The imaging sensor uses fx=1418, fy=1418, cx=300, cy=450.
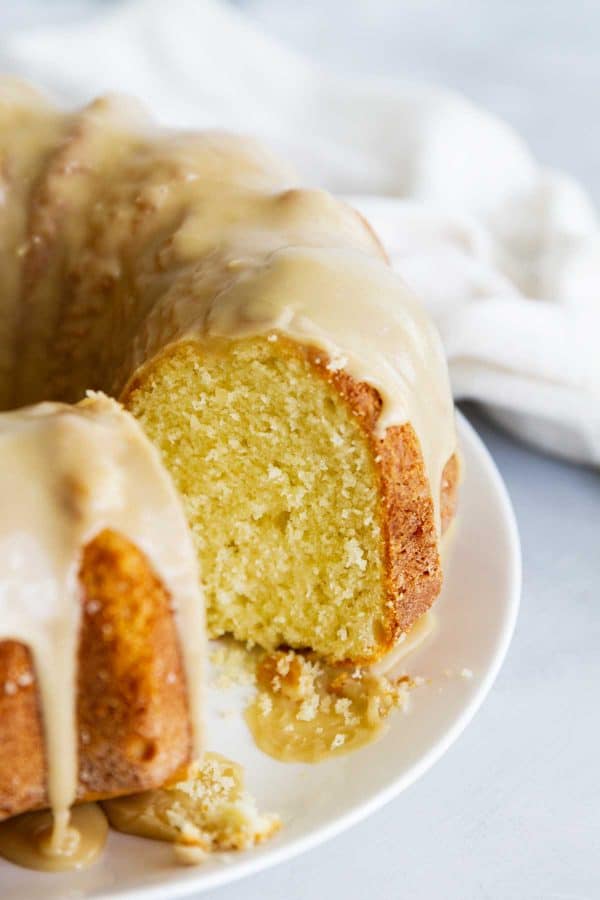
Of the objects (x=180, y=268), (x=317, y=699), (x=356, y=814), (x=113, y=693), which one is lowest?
(x=317, y=699)

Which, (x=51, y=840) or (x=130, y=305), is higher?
(x=130, y=305)

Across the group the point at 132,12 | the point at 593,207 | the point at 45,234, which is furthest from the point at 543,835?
the point at 132,12

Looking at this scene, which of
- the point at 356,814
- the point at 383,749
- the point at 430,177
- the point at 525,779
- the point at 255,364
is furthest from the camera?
the point at 430,177

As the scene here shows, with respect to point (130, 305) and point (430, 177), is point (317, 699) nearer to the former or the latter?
point (130, 305)

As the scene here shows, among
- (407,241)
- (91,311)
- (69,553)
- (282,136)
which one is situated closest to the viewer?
(69,553)

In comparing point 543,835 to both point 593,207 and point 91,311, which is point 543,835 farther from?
point 593,207

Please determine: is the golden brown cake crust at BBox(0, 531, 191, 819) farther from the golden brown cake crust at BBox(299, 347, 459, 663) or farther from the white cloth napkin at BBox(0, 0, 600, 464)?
the white cloth napkin at BBox(0, 0, 600, 464)

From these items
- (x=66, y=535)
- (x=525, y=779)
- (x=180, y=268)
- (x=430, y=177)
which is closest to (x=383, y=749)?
(x=525, y=779)
